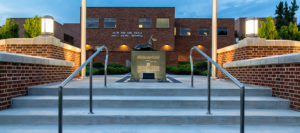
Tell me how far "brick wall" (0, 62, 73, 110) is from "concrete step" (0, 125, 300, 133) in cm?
79

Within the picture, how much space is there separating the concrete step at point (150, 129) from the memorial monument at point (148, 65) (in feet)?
11.9

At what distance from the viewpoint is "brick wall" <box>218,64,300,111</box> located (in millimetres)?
3362

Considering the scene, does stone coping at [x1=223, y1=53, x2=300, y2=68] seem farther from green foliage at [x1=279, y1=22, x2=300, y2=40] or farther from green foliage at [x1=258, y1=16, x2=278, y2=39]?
green foliage at [x1=279, y1=22, x2=300, y2=40]

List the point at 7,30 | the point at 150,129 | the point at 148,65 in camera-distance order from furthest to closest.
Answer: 1. the point at 7,30
2. the point at 148,65
3. the point at 150,129

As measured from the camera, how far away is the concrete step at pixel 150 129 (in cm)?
274

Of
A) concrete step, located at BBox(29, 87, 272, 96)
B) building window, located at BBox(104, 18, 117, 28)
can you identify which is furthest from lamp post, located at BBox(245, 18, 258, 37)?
building window, located at BBox(104, 18, 117, 28)

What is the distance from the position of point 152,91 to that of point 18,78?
2892mm

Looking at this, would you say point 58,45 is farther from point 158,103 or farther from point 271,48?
point 271,48

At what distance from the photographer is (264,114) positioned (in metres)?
3.12

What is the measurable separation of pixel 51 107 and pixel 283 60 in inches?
190

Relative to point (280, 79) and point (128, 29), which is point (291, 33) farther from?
point (128, 29)

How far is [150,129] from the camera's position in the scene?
2.85 m

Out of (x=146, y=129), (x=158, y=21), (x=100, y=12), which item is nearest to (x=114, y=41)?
(x=100, y=12)

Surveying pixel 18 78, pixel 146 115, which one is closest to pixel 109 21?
pixel 18 78
